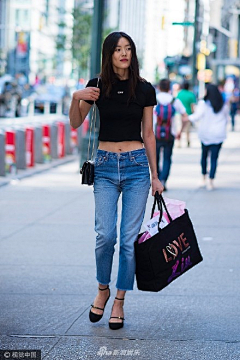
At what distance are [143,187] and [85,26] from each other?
147 ft

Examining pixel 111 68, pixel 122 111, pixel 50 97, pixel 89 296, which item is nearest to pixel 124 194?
pixel 122 111

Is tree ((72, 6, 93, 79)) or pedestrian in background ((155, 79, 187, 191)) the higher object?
tree ((72, 6, 93, 79))

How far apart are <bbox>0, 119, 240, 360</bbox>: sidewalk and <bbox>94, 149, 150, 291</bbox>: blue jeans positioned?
0.54 metres

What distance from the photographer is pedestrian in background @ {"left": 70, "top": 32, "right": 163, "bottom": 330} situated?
233 inches

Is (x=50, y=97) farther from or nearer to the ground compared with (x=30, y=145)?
nearer to the ground

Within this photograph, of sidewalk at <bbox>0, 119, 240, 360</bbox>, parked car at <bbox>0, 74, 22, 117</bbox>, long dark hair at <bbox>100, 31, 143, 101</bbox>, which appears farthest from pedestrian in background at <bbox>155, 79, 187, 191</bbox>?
parked car at <bbox>0, 74, 22, 117</bbox>

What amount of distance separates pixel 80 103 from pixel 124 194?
650 mm

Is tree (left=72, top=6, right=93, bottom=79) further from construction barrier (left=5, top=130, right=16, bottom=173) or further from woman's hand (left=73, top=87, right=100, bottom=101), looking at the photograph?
woman's hand (left=73, top=87, right=100, bottom=101)

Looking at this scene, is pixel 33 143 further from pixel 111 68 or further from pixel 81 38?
pixel 81 38

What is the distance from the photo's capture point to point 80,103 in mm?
5980

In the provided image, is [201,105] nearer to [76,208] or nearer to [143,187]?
[76,208]

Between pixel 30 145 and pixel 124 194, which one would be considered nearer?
pixel 124 194

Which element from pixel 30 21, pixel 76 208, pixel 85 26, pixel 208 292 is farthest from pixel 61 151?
pixel 30 21

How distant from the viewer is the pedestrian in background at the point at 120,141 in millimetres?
5918
